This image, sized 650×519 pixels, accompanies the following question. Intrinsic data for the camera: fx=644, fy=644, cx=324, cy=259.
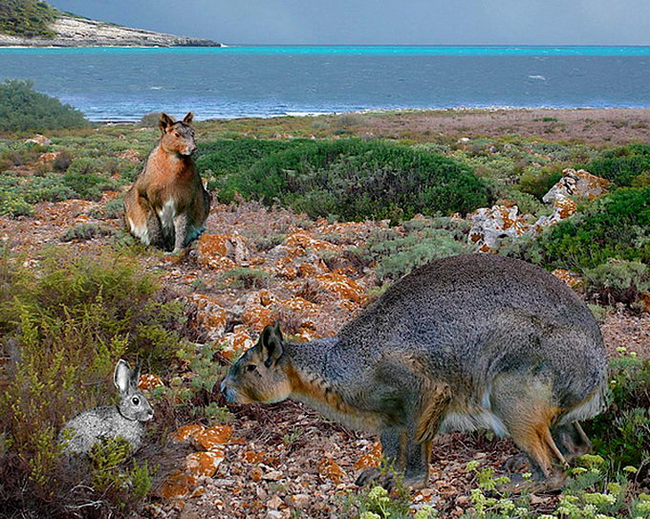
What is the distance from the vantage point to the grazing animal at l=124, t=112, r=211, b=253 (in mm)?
8641

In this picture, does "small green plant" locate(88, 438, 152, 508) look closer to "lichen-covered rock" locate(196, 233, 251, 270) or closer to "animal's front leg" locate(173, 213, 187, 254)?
"lichen-covered rock" locate(196, 233, 251, 270)

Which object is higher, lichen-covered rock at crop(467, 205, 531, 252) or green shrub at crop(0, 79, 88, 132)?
lichen-covered rock at crop(467, 205, 531, 252)

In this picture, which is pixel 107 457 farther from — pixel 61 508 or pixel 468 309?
pixel 468 309

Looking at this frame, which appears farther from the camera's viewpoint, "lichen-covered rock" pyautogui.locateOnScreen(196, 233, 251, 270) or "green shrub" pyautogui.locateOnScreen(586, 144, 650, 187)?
"green shrub" pyautogui.locateOnScreen(586, 144, 650, 187)

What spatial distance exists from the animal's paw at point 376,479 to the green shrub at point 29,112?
29.0m

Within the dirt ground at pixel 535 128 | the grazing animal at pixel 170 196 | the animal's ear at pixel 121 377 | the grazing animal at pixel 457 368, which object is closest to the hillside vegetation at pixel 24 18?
the dirt ground at pixel 535 128

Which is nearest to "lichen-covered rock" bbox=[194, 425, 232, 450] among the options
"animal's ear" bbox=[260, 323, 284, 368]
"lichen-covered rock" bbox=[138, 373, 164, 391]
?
"lichen-covered rock" bbox=[138, 373, 164, 391]

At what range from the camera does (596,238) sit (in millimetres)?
8758

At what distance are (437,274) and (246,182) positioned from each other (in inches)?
399

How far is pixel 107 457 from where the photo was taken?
3.73 metres

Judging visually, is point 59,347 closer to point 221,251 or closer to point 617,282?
point 221,251

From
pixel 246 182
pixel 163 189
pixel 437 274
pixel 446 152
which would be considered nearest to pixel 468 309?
pixel 437 274

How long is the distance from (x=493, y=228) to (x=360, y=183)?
4.01m

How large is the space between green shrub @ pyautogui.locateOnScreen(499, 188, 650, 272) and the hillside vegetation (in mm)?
194518
